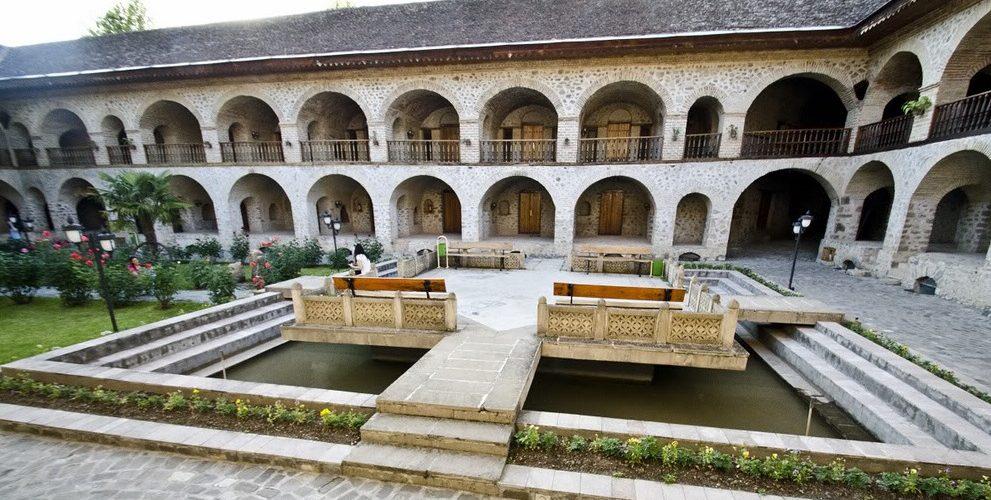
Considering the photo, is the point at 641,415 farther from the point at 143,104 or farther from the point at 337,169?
the point at 143,104

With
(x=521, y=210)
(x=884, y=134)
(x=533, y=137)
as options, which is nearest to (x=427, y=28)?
(x=533, y=137)

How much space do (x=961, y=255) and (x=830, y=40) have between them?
751 centimetres

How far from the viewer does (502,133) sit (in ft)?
56.6

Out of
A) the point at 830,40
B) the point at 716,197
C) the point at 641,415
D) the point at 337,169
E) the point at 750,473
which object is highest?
the point at 830,40

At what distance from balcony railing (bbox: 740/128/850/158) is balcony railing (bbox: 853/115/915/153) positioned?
44cm

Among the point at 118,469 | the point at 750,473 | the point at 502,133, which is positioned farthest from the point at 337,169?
the point at 750,473

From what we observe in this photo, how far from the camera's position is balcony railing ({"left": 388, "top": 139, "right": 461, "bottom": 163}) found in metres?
15.5

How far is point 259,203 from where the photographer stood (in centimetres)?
1850

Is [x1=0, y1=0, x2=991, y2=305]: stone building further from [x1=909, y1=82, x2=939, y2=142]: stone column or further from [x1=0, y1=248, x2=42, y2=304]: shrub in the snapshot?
[x1=0, y1=248, x2=42, y2=304]: shrub

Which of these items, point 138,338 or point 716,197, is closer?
point 138,338

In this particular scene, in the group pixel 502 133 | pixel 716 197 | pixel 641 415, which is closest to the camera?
pixel 641 415

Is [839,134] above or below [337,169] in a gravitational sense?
above

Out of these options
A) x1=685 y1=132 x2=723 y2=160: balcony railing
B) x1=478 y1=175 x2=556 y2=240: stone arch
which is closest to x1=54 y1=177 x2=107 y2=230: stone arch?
x1=478 y1=175 x2=556 y2=240: stone arch

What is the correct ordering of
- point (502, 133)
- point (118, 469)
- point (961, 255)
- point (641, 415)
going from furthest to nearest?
1. point (502, 133)
2. point (961, 255)
3. point (641, 415)
4. point (118, 469)
